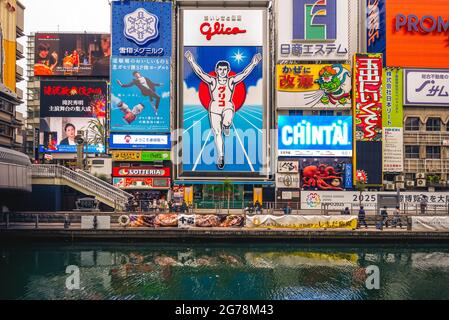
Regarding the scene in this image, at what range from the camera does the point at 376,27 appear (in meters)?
71.4

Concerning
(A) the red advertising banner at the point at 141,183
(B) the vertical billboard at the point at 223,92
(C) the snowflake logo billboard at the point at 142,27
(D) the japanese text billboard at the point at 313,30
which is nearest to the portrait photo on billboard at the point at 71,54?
(C) the snowflake logo billboard at the point at 142,27

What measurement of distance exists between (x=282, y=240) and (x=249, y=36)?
38.6 meters

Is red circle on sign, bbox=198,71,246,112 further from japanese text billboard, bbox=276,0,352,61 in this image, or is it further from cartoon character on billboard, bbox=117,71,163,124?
japanese text billboard, bbox=276,0,352,61

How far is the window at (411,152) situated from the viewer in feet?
219

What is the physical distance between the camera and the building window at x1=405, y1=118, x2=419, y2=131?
6712 centimetres

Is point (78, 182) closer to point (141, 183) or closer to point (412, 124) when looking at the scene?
point (141, 183)

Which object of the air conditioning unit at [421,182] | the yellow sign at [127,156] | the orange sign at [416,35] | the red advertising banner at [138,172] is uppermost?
the orange sign at [416,35]

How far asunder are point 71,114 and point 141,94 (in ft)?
100

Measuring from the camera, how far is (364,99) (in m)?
65.1

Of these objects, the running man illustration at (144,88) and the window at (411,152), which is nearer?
the window at (411,152)

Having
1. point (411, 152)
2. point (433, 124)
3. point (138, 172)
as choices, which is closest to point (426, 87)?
point (433, 124)

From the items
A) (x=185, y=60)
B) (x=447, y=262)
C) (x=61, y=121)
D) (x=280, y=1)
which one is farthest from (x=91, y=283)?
(x=61, y=121)

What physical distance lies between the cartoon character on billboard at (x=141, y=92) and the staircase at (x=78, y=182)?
1654 centimetres

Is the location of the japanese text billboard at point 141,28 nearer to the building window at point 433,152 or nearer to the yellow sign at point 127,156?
the yellow sign at point 127,156
